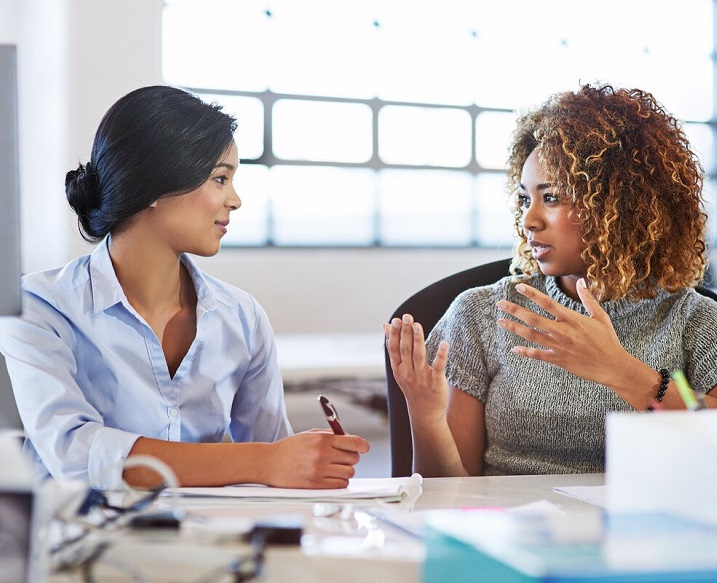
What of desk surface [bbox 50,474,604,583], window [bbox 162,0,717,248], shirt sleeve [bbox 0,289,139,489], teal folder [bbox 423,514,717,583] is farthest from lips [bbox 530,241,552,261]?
window [bbox 162,0,717,248]

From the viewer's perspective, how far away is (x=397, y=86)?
4.35 meters

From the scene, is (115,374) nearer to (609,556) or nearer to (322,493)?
(322,493)

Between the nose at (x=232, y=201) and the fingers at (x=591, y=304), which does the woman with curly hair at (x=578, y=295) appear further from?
the nose at (x=232, y=201)

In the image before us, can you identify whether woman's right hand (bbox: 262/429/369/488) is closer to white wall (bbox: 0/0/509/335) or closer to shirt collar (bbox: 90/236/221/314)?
shirt collar (bbox: 90/236/221/314)

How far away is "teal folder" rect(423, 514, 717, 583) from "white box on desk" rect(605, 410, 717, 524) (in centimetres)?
2

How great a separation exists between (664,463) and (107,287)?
2.99ft

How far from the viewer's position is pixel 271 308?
402cm

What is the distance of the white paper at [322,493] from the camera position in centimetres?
102

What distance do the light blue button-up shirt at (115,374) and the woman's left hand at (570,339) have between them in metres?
0.46

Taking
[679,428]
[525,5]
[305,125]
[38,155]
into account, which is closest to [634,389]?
[679,428]

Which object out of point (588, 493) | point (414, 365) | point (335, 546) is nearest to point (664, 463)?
point (335, 546)

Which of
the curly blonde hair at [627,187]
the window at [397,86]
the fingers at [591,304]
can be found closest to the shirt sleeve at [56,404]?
the fingers at [591,304]

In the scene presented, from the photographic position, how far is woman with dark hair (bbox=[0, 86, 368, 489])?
123 cm

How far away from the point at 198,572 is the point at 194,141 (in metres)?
0.91
